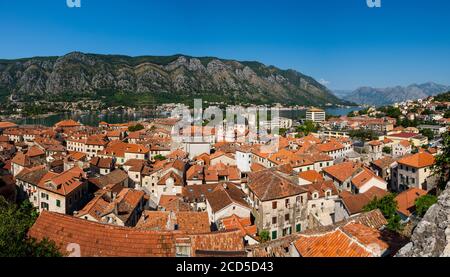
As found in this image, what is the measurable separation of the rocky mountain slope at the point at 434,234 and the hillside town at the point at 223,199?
3.60 m

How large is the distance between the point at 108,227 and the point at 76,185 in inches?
1114

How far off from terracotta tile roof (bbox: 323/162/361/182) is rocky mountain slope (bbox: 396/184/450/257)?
120ft

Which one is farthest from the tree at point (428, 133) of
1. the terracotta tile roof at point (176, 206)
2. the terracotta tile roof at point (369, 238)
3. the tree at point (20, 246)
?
the tree at point (20, 246)

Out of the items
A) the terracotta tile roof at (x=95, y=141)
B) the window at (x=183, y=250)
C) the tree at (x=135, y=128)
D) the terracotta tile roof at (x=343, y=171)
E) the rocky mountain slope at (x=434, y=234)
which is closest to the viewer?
the rocky mountain slope at (x=434, y=234)

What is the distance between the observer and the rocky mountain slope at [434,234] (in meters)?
6.80

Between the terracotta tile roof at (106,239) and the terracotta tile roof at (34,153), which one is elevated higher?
the terracotta tile roof at (106,239)

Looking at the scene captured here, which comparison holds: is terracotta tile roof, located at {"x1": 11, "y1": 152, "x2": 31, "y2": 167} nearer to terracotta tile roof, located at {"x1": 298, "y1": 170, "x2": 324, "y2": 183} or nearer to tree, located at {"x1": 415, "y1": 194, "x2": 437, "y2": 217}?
terracotta tile roof, located at {"x1": 298, "y1": 170, "x2": 324, "y2": 183}

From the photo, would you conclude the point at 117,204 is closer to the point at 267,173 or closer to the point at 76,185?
the point at 76,185

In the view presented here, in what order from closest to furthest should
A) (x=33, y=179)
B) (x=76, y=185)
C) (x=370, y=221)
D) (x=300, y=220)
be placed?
(x=370, y=221)
(x=300, y=220)
(x=76, y=185)
(x=33, y=179)

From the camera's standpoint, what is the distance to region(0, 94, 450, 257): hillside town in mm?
10781

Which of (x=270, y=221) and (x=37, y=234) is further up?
(x=37, y=234)

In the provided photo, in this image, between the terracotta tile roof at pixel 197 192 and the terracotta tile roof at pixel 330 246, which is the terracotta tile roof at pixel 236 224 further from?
the terracotta tile roof at pixel 330 246
